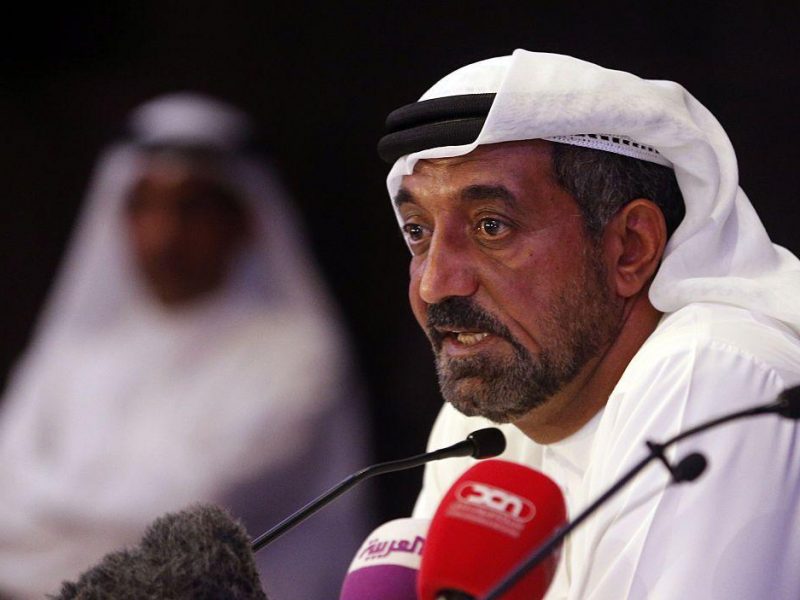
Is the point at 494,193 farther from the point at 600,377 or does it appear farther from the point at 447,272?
the point at 600,377

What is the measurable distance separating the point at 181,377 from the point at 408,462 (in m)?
2.59

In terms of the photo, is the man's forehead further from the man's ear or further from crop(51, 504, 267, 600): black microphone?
crop(51, 504, 267, 600): black microphone

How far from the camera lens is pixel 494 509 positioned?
1.45 metres

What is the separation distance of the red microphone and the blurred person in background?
98.3 inches

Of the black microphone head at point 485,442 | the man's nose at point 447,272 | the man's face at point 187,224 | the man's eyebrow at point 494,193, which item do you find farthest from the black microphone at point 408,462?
the man's face at point 187,224

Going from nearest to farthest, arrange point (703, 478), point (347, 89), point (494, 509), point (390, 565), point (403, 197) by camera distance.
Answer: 1. point (494, 509)
2. point (703, 478)
3. point (390, 565)
4. point (403, 197)
5. point (347, 89)

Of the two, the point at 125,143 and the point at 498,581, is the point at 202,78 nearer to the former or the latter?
the point at 125,143

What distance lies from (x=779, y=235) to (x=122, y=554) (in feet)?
7.28

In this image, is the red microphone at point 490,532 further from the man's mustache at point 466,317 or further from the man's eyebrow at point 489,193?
the man's eyebrow at point 489,193

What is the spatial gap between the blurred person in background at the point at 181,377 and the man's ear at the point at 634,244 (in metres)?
1.91

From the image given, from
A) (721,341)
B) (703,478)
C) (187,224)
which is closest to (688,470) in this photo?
(703,478)

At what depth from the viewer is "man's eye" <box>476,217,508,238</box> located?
215 cm

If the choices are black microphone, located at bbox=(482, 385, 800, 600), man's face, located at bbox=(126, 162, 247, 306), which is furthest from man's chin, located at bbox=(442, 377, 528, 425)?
man's face, located at bbox=(126, 162, 247, 306)

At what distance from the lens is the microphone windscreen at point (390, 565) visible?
1826 millimetres
